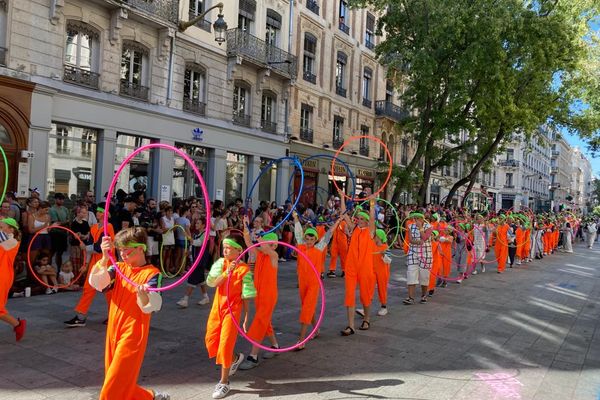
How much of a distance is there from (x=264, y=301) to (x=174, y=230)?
741 cm

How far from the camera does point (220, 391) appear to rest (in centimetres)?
528

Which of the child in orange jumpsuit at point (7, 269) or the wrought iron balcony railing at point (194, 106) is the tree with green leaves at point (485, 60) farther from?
the child in orange jumpsuit at point (7, 269)

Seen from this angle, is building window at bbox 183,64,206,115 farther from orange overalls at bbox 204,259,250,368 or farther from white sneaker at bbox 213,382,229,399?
white sneaker at bbox 213,382,229,399

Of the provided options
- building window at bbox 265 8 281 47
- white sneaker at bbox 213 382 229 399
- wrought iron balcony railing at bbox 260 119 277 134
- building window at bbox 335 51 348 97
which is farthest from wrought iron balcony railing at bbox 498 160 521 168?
white sneaker at bbox 213 382 229 399

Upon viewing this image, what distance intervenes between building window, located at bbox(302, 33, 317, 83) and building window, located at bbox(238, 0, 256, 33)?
4632 mm

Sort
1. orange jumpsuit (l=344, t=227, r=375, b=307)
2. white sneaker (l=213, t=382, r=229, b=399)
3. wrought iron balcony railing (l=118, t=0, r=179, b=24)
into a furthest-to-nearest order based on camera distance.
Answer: wrought iron balcony railing (l=118, t=0, r=179, b=24), orange jumpsuit (l=344, t=227, r=375, b=307), white sneaker (l=213, t=382, r=229, b=399)

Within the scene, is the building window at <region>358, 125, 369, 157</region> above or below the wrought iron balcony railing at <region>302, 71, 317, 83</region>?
below

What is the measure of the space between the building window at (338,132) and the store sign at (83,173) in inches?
662

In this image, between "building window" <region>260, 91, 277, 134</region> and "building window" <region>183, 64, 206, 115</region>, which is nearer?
"building window" <region>183, 64, 206, 115</region>

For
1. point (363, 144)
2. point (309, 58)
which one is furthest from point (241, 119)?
point (363, 144)

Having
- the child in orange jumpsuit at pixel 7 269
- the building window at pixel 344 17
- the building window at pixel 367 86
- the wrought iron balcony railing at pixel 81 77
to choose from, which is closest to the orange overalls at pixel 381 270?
the child in orange jumpsuit at pixel 7 269

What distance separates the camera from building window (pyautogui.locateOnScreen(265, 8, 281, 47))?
25.2 meters

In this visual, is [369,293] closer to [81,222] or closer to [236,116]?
[81,222]

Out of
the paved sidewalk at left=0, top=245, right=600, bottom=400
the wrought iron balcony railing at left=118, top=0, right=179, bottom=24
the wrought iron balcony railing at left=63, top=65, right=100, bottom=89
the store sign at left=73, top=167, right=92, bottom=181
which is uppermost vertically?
the wrought iron balcony railing at left=118, top=0, right=179, bottom=24
